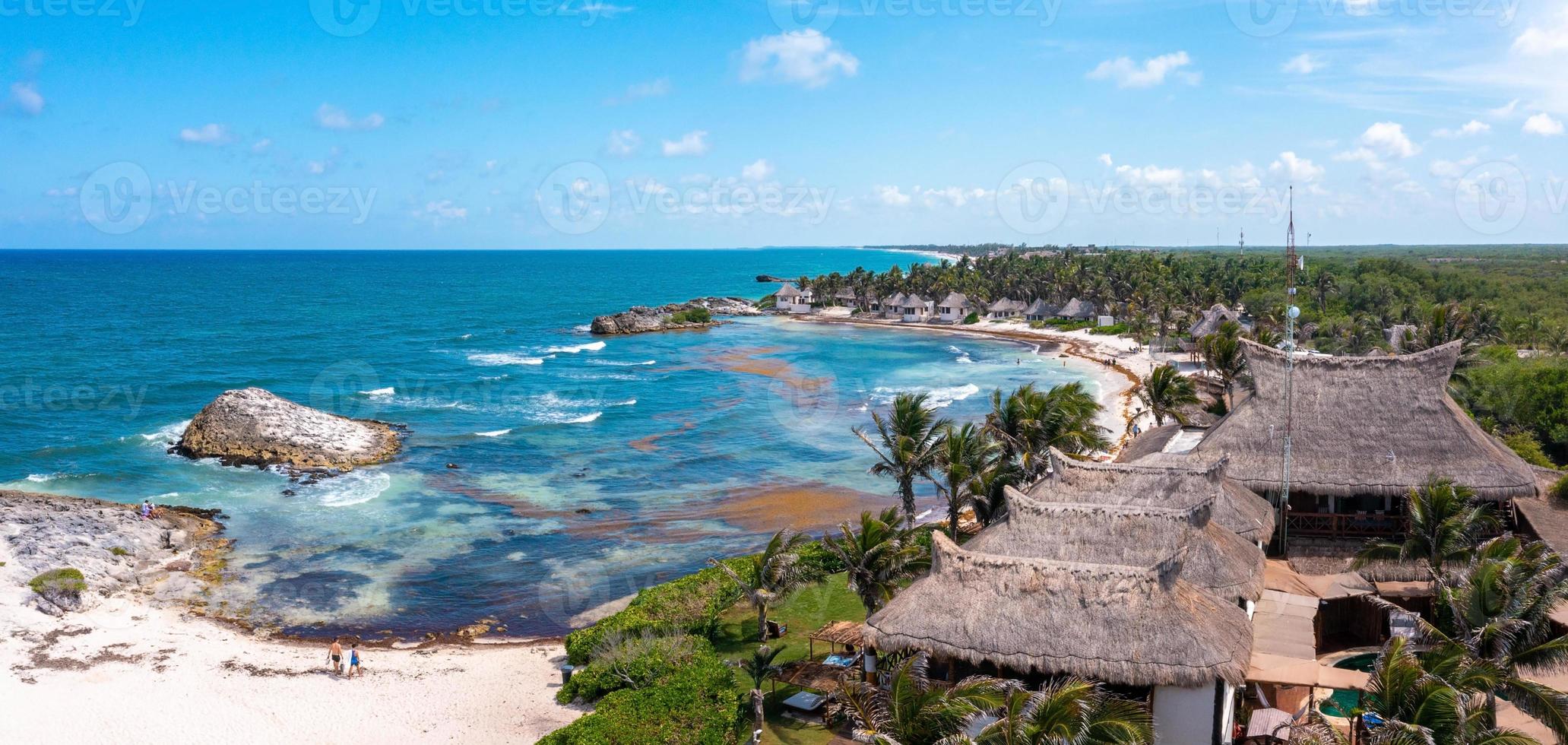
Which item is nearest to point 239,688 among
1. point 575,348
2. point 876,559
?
point 876,559

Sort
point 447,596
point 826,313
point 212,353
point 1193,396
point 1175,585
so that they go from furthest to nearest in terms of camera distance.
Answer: point 826,313
point 212,353
point 1193,396
point 447,596
point 1175,585

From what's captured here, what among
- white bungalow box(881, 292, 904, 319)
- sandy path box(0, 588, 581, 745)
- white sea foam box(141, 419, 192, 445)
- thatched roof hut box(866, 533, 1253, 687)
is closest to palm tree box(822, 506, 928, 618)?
thatched roof hut box(866, 533, 1253, 687)

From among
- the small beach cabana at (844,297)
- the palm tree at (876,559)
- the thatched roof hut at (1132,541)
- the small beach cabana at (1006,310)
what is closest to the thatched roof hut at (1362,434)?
the thatched roof hut at (1132,541)

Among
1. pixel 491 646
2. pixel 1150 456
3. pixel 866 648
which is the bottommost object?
pixel 491 646

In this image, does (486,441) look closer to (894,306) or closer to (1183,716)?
(1183,716)

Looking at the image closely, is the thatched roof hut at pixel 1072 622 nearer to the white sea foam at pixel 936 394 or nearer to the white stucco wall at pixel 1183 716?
the white stucco wall at pixel 1183 716

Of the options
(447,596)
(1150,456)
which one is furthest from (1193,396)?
(447,596)

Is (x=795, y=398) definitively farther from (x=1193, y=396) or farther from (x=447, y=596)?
(x=447, y=596)
